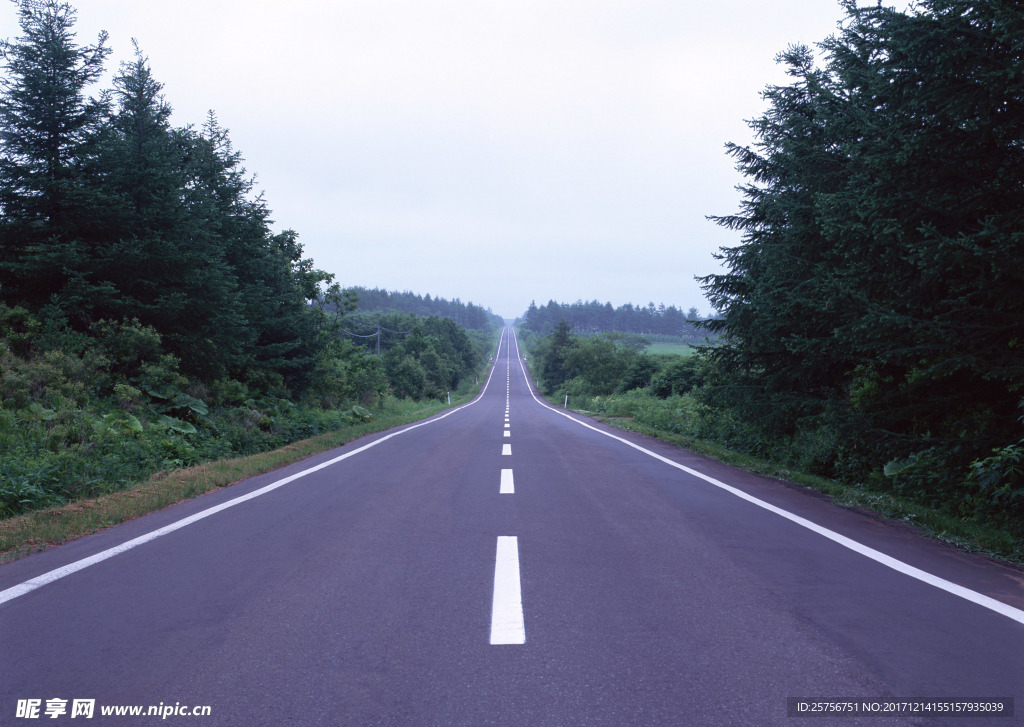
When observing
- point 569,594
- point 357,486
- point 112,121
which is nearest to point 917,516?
point 569,594

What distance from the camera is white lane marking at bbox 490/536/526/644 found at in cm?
355

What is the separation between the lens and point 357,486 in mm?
8734

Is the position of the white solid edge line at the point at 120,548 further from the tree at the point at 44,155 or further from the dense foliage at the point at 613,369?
the dense foliage at the point at 613,369

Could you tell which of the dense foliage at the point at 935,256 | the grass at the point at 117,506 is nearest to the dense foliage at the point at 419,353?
the grass at the point at 117,506

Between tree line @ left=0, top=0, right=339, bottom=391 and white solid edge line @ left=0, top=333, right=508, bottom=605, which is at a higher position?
tree line @ left=0, top=0, right=339, bottom=391

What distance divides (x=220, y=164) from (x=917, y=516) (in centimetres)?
2274

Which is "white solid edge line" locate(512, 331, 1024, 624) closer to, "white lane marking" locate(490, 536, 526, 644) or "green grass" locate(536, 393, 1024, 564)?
"green grass" locate(536, 393, 1024, 564)

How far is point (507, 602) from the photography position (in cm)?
408

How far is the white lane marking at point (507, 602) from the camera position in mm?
3547

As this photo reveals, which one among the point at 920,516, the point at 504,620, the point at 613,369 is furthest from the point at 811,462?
the point at 613,369

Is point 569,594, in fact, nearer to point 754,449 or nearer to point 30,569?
point 30,569

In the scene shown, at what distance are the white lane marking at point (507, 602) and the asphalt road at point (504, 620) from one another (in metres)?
0.02

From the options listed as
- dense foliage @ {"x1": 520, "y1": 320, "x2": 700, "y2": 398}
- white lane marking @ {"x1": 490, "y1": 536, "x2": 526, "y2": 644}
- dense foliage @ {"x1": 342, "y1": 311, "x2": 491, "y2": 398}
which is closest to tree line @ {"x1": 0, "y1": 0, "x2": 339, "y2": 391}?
white lane marking @ {"x1": 490, "y1": 536, "x2": 526, "y2": 644}

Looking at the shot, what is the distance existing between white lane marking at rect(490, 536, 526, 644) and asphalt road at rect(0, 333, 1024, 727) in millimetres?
19
